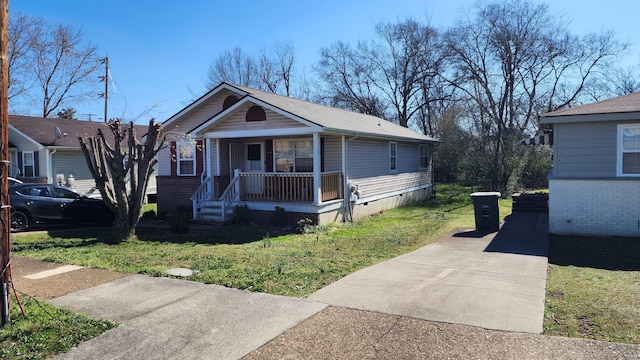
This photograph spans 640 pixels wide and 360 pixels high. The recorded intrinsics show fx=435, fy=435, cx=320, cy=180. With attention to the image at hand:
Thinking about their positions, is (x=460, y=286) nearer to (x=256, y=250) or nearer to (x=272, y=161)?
(x=256, y=250)

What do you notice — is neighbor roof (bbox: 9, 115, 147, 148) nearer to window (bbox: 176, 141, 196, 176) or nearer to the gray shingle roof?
window (bbox: 176, 141, 196, 176)

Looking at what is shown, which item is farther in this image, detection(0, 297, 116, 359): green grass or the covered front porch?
the covered front porch

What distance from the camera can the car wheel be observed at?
1298cm

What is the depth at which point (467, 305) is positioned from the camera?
5676mm

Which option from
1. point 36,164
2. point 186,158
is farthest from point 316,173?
point 36,164

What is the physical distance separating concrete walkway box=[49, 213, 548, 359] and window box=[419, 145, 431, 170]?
48.0 ft

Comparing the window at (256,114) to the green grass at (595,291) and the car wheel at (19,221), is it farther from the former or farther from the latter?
the green grass at (595,291)

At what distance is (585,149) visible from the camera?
10992mm

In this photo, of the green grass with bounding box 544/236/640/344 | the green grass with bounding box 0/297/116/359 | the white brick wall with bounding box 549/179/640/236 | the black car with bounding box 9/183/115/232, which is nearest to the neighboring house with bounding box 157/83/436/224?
the black car with bounding box 9/183/115/232

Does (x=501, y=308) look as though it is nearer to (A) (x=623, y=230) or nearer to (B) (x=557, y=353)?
(B) (x=557, y=353)

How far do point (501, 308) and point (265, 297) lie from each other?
3.14 meters

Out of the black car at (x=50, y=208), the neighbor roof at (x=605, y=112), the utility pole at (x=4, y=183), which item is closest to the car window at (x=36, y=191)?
the black car at (x=50, y=208)

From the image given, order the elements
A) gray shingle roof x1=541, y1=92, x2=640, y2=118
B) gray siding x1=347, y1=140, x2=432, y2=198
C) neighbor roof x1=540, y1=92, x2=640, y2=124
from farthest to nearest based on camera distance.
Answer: gray siding x1=347, y1=140, x2=432, y2=198, gray shingle roof x1=541, y1=92, x2=640, y2=118, neighbor roof x1=540, y1=92, x2=640, y2=124

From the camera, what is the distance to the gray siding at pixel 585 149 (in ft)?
35.3
